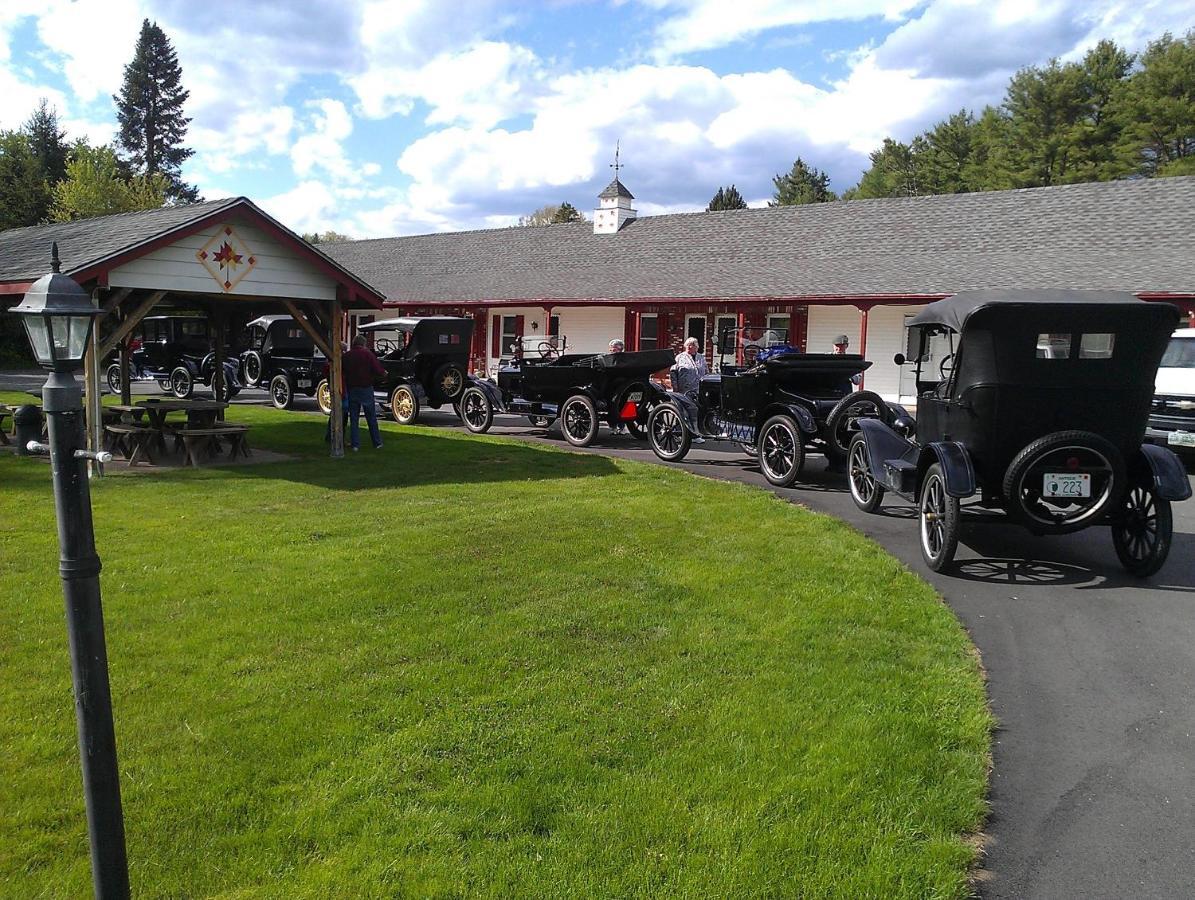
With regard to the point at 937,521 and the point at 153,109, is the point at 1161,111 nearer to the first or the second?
the point at 937,521

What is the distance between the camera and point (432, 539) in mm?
7625

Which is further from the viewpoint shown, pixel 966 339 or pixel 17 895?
pixel 966 339

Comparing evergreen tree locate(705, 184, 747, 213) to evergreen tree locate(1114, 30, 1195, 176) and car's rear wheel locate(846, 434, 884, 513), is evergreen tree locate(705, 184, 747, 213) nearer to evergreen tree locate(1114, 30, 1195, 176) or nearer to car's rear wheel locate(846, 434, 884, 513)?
evergreen tree locate(1114, 30, 1195, 176)

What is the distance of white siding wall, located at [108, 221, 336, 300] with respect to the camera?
10.8 m

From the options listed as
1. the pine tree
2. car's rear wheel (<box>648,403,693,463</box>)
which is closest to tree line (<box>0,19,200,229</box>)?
the pine tree

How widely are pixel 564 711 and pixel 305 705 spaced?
1.20 m

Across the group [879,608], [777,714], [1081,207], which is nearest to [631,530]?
[879,608]

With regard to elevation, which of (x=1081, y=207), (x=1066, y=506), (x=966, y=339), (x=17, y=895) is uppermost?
(x=1081, y=207)

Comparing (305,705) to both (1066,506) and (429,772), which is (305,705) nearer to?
(429,772)

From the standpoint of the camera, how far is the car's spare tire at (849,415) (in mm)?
10422

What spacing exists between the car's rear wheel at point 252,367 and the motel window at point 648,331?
10.8 metres

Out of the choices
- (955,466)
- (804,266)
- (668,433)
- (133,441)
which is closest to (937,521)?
(955,466)

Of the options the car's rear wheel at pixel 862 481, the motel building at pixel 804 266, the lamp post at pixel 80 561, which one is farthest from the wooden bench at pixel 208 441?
the motel building at pixel 804 266

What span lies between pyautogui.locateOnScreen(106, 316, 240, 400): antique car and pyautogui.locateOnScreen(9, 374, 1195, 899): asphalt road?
62.5 ft
